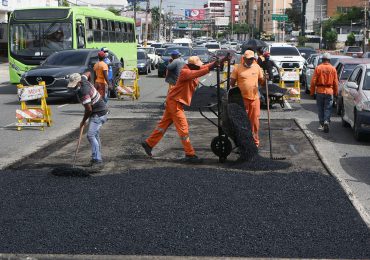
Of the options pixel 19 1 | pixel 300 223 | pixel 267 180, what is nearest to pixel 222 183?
pixel 267 180

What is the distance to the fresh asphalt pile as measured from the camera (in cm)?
623

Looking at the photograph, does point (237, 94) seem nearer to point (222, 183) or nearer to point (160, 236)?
point (222, 183)

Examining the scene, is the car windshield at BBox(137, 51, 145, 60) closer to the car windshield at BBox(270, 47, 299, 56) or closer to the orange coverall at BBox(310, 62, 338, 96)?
the car windshield at BBox(270, 47, 299, 56)

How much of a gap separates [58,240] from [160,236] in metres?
0.96

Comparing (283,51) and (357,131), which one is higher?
(283,51)

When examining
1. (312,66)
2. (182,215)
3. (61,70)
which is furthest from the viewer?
(312,66)

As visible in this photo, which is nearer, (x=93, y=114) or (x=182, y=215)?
(x=182, y=215)

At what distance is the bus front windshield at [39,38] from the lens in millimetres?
25266

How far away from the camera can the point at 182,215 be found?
7.31 metres

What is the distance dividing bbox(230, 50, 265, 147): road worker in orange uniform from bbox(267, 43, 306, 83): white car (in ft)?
69.7

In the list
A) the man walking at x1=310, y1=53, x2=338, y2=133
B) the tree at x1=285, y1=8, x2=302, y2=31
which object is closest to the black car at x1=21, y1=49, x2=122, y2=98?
the man walking at x1=310, y1=53, x2=338, y2=133

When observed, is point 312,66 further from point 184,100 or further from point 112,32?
point 184,100

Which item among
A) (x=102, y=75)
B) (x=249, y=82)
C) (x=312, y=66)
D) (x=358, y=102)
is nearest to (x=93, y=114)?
(x=249, y=82)

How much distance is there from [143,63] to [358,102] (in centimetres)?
2636
